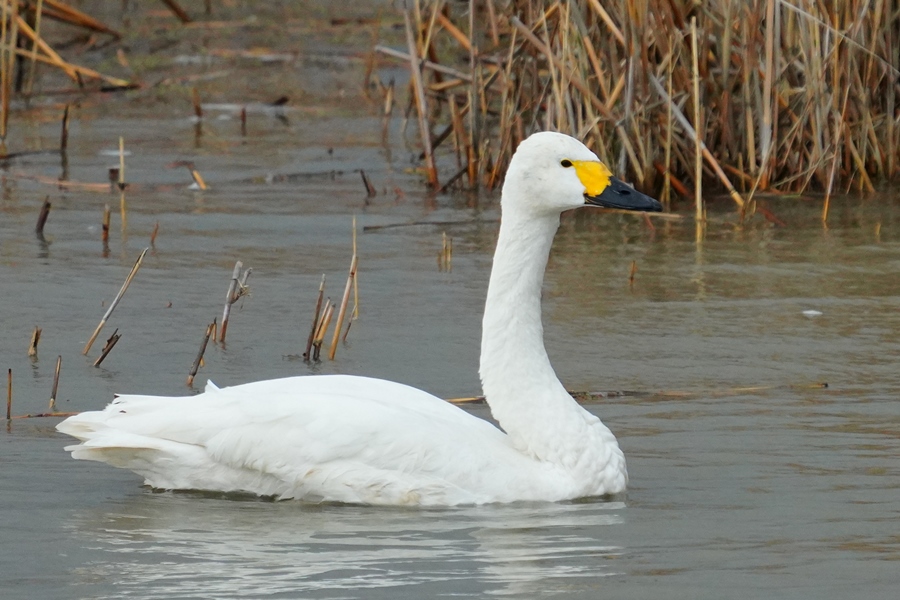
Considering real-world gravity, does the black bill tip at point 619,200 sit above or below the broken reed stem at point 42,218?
above

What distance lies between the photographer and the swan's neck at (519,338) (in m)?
5.40

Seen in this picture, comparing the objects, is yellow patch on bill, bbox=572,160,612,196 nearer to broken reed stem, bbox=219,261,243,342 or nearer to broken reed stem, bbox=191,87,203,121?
broken reed stem, bbox=219,261,243,342

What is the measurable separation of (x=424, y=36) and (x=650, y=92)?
7.48 feet

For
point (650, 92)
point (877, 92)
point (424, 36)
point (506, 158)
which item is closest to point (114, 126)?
point (424, 36)

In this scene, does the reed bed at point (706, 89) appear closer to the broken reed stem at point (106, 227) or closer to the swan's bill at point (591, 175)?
the broken reed stem at point (106, 227)

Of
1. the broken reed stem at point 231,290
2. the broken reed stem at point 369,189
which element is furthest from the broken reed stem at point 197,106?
the broken reed stem at point 231,290

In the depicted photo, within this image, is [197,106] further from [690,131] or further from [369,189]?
[690,131]

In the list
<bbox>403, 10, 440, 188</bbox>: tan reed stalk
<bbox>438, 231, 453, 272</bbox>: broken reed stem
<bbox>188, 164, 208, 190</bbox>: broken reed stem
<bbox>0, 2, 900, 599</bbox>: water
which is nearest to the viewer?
<bbox>0, 2, 900, 599</bbox>: water

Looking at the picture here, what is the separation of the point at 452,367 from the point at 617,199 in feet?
5.48

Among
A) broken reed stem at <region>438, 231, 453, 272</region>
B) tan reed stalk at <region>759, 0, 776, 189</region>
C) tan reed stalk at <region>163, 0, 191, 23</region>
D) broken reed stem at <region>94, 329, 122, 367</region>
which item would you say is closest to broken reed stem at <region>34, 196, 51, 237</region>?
broken reed stem at <region>438, 231, 453, 272</region>

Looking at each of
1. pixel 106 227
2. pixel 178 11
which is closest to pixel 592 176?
pixel 106 227

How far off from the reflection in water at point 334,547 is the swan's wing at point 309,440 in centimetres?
9

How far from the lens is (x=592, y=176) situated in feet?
17.6

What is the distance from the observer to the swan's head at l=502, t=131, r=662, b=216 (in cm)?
536
